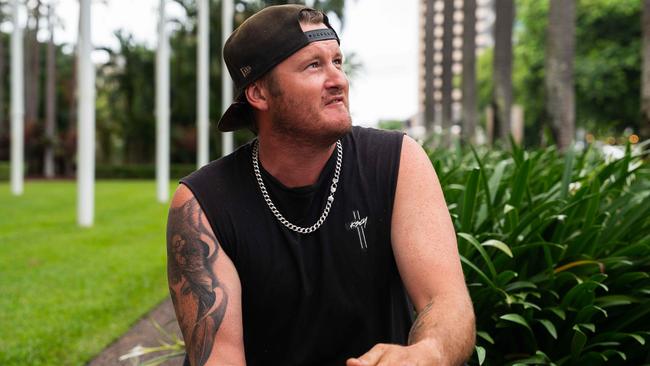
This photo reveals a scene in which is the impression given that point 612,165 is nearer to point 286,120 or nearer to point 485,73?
point 286,120

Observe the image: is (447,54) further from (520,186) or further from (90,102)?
(520,186)

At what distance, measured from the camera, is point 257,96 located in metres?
2.59

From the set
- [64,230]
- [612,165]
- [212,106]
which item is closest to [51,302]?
[612,165]

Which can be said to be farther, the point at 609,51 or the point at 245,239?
the point at 609,51

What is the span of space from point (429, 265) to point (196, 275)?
2.18 feet

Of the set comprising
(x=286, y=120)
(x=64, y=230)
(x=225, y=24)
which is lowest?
(x=64, y=230)

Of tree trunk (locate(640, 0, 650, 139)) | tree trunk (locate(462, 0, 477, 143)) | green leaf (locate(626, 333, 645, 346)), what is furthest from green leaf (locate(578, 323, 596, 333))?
tree trunk (locate(462, 0, 477, 143))

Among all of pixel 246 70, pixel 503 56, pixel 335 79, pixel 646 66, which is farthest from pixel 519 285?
pixel 503 56

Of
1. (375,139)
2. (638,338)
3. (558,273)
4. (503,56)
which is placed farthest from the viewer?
(503,56)

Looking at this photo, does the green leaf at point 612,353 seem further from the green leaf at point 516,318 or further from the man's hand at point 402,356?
the man's hand at point 402,356

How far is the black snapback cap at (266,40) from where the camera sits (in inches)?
97.0

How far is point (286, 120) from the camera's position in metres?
2.53

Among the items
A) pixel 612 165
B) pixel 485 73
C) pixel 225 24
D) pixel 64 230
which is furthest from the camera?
pixel 485 73

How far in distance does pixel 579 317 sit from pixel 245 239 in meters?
1.25
